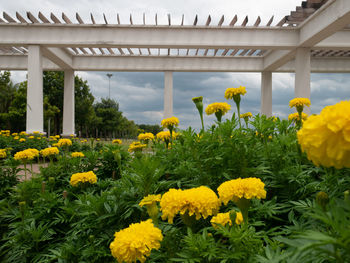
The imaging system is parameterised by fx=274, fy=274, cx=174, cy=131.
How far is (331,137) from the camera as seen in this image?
62 cm

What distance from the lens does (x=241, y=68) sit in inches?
485

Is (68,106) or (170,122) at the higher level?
(68,106)

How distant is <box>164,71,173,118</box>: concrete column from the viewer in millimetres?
12172

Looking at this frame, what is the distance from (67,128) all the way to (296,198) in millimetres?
12691

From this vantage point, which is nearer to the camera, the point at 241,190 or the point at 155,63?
the point at 241,190

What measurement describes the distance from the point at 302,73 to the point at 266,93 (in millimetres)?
3514

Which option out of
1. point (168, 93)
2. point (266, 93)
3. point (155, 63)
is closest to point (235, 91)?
point (168, 93)

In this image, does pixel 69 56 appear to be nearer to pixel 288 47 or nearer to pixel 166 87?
pixel 166 87

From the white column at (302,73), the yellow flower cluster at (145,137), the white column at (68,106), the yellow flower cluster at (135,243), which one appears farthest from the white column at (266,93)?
the yellow flower cluster at (135,243)

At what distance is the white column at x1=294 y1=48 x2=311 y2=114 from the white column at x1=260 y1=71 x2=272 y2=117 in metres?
3.19

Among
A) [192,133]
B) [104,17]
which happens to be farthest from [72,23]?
[192,133]

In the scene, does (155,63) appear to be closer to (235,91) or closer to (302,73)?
(302,73)

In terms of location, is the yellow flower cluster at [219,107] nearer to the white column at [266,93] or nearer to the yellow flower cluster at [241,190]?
the yellow flower cluster at [241,190]

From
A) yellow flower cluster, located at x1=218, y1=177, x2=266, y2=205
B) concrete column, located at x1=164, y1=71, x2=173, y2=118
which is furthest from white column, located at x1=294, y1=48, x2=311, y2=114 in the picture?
yellow flower cluster, located at x1=218, y1=177, x2=266, y2=205
